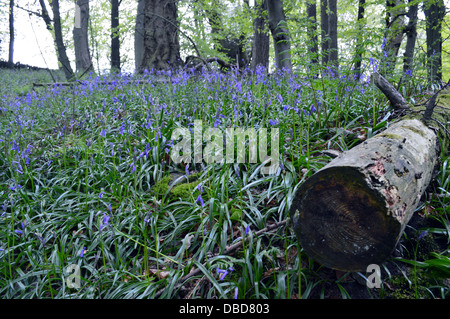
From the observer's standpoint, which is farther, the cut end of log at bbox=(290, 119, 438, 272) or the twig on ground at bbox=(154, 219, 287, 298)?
the twig on ground at bbox=(154, 219, 287, 298)

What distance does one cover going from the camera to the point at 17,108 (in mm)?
4766

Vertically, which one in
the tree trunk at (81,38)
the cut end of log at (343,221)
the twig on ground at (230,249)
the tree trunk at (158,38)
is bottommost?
the twig on ground at (230,249)

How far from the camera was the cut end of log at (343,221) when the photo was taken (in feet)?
4.82

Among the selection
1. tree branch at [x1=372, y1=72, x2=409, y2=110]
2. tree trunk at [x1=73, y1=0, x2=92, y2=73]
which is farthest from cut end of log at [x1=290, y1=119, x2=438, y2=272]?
tree trunk at [x1=73, y1=0, x2=92, y2=73]

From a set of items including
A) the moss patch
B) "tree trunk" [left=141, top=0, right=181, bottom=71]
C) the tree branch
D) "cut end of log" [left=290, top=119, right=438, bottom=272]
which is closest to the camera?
"cut end of log" [left=290, top=119, right=438, bottom=272]

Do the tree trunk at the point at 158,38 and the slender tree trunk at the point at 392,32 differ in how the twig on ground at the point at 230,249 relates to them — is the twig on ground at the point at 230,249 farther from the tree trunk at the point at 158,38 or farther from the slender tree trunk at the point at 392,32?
the tree trunk at the point at 158,38

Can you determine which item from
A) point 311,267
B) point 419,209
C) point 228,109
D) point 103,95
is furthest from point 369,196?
point 103,95

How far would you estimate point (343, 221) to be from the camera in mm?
1552

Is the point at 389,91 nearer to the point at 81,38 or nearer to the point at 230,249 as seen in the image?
the point at 230,249

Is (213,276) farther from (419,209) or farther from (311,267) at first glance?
(419,209)

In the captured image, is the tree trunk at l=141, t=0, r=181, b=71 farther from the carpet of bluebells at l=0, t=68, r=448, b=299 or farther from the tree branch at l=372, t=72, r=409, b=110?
the tree branch at l=372, t=72, r=409, b=110

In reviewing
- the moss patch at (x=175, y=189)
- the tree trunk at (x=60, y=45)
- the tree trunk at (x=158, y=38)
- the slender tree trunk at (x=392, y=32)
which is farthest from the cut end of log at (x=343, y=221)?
the tree trunk at (x=60, y=45)

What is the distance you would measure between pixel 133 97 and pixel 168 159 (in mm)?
2121

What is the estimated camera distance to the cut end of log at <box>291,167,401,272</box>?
1468 millimetres
